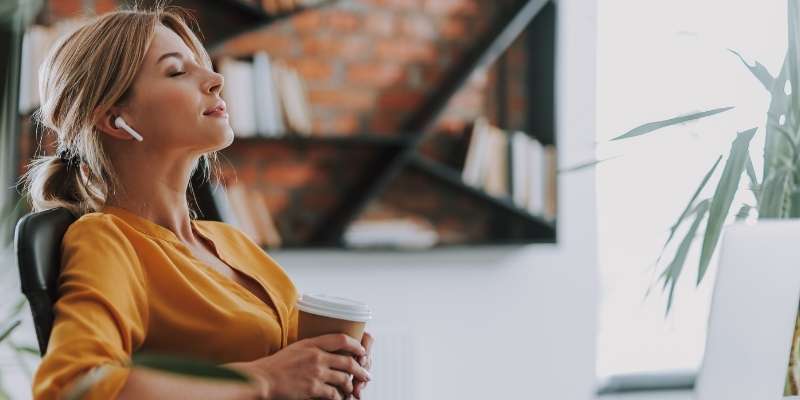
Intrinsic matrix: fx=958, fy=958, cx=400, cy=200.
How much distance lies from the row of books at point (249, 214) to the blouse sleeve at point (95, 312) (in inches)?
77.2

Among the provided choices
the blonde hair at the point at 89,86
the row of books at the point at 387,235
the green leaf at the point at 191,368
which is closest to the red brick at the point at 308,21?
the row of books at the point at 387,235

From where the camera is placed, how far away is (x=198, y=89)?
138cm

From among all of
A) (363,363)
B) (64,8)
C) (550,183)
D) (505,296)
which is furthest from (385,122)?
(363,363)

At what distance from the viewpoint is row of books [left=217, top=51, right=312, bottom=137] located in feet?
10.5

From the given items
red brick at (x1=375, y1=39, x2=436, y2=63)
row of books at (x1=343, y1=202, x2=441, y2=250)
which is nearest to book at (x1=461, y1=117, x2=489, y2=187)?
row of books at (x1=343, y1=202, x2=441, y2=250)

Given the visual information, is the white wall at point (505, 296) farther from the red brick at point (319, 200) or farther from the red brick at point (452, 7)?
the red brick at point (452, 7)

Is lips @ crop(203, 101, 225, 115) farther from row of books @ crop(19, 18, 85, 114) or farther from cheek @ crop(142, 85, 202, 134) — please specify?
row of books @ crop(19, 18, 85, 114)

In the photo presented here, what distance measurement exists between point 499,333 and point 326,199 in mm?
843

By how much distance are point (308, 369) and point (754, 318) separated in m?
0.56

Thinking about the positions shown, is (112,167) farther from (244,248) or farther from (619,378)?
(619,378)

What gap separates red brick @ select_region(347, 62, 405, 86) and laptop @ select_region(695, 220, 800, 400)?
2498mm

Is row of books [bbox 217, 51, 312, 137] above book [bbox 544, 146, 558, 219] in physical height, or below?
above

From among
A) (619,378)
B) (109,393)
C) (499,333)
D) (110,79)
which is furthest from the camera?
(619,378)

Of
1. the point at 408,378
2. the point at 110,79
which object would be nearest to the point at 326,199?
the point at 408,378
